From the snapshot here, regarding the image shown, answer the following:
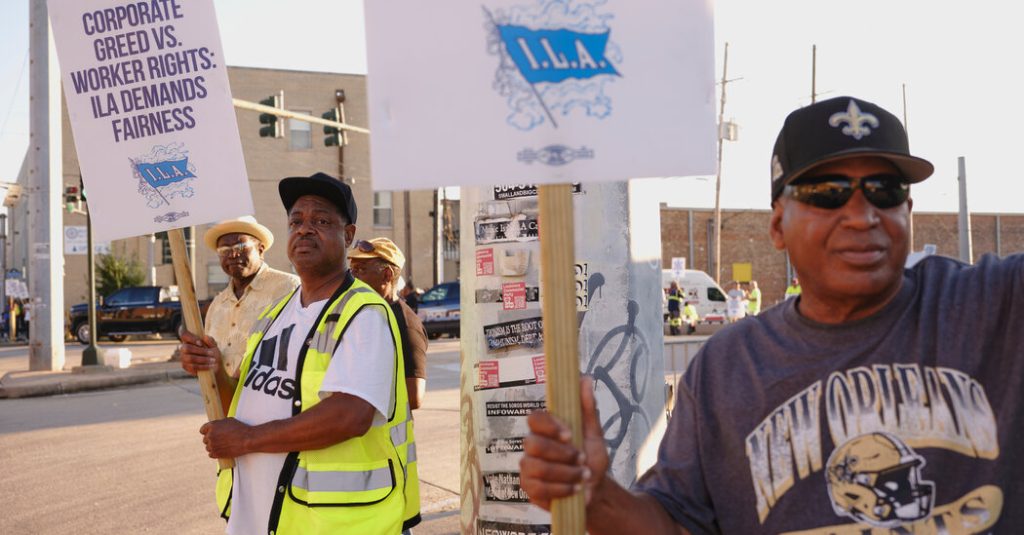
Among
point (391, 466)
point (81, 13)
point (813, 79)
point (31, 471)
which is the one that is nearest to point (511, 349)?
point (391, 466)

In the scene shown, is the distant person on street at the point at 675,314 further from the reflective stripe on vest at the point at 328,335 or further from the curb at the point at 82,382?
the reflective stripe on vest at the point at 328,335

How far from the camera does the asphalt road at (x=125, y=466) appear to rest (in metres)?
6.73

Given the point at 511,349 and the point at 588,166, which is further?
the point at 511,349

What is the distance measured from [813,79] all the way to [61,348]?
3120 cm

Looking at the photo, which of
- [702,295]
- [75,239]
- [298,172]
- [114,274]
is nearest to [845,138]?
[702,295]

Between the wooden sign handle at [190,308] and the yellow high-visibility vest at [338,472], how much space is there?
350 mm

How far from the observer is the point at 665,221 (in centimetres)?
4528

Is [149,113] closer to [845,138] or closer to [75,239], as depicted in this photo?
[845,138]

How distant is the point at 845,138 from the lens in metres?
1.98

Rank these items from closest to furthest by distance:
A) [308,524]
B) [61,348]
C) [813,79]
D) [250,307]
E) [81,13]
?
[308,524], [81,13], [250,307], [61,348], [813,79]

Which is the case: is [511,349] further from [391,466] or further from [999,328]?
[999,328]

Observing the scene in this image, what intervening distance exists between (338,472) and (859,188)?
1862mm

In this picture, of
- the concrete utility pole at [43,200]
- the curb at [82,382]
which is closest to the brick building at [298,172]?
the concrete utility pole at [43,200]

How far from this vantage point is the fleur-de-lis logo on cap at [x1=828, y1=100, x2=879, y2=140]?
6.48 ft
